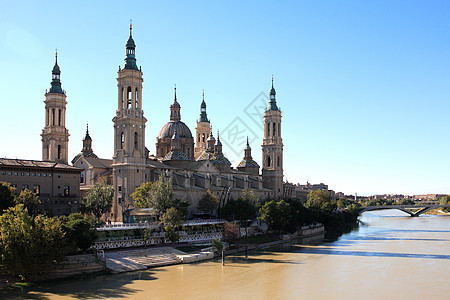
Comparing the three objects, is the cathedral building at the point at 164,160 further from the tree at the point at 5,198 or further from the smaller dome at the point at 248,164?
the tree at the point at 5,198

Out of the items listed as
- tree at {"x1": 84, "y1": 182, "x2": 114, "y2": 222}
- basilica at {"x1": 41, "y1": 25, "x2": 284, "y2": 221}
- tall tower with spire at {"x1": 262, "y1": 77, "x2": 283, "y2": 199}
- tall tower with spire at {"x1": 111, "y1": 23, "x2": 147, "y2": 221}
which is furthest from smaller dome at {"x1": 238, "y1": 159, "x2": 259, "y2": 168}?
tree at {"x1": 84, "y1": 182, "x2": 114, "y2": 222}

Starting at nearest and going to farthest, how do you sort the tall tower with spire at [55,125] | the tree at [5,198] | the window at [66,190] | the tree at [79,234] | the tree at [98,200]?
the tree at [79,234] < the tree at [5,198] < the tree at [98,200] < the window at [66,190] < the tall tower with spire at [55,125]

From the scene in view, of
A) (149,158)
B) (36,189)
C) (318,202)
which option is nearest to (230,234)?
(36,189)

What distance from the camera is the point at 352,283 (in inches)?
1540

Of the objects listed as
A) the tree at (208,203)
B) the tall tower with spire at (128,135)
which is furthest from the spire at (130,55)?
the tree at (208,203)

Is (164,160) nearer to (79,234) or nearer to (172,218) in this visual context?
(172,218)

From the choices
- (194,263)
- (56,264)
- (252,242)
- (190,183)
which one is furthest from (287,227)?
(56,264)

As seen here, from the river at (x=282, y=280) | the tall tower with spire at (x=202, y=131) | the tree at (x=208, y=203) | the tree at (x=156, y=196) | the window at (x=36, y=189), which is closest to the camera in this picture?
the river at (x=282, y=280)

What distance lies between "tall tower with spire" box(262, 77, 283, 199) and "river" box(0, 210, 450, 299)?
49.6 meters

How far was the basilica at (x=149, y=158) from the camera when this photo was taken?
6850 centimetres

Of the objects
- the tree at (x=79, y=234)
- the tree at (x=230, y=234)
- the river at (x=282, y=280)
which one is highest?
the tree at (x=79, y=234)

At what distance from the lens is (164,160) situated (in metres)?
86.0

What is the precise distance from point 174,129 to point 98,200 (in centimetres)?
3998

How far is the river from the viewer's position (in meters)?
35.2
